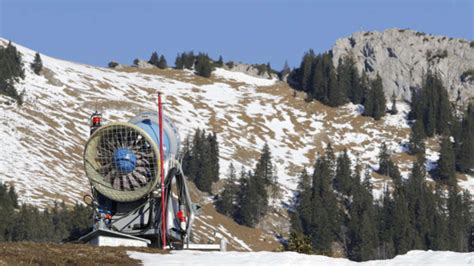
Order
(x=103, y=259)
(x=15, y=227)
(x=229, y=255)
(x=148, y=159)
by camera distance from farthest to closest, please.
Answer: (x=15, y=227)
(x=148, y=159)
(x=229, y=255)
(x=103, y=259)

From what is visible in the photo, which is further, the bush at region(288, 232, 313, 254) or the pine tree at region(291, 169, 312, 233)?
the pine tree at region(291, 169, 312, 233)

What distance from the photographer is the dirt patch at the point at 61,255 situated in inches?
1256

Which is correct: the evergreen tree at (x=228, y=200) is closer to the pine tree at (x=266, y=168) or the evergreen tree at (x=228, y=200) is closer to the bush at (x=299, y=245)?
the pine tree at (x=266, y=168)

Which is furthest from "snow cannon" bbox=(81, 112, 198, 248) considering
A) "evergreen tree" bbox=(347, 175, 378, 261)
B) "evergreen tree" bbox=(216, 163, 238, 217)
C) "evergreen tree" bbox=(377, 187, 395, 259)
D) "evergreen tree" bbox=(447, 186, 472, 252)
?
"evergreen tree" bbox=(447, 186, 472, 252)

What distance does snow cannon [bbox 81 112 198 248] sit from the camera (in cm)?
4647

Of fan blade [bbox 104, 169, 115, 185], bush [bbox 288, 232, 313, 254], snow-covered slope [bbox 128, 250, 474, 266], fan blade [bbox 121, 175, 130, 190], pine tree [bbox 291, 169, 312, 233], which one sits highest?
pine tree [bbox 291, 169, 312, 233]

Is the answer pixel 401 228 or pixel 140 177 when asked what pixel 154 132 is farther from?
pixel 401 228

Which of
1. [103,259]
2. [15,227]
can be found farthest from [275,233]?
[103,259]

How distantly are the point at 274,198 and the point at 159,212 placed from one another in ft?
456

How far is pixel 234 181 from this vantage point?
604ft

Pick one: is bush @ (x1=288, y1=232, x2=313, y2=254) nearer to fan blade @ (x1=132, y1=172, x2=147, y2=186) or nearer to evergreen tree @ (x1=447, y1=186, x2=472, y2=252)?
fan blade @ (x1=132, y1=172, x2=147, y2=186)

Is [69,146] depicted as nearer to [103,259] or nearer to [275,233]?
[275,233]

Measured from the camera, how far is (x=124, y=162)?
4669cm

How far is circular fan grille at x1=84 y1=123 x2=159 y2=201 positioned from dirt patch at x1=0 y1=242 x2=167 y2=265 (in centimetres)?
907
